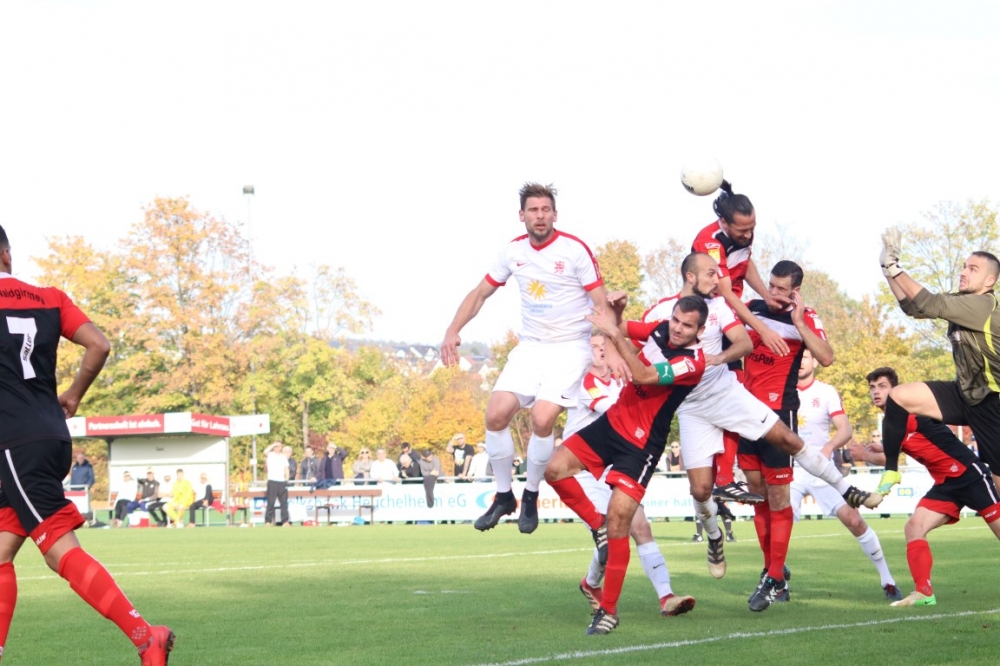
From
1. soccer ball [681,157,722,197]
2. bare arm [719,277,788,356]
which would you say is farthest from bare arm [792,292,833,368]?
soccer ball [681,157,722,197]

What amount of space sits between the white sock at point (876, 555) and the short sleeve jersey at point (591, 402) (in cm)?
251

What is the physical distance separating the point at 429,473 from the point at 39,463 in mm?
25226

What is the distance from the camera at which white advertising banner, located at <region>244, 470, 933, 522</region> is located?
29.1 meters

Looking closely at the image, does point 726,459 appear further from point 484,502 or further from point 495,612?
point 484,502

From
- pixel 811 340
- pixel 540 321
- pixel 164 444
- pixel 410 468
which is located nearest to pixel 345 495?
pixel 410 468

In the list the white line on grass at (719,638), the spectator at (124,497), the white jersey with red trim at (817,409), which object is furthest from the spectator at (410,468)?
the white line on grass at (719,638)

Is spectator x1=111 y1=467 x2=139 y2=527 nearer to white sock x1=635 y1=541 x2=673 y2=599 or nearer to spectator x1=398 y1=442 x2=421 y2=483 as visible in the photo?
spectator x1=398 y1=442 x2=421 y2=483

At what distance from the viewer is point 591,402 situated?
40.6 feet

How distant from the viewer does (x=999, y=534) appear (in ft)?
32.0

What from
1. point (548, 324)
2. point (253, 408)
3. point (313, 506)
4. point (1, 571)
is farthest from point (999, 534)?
point (253, 408)

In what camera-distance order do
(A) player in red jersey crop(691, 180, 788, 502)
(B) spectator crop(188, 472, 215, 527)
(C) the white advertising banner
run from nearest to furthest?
(A) player in red jersey crop(691, 180, 788, 502)
(C) the white advertising banner
(B) spectator crop(188, 472, 215, 527)

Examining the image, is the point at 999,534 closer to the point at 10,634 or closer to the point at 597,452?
the point at 597,452

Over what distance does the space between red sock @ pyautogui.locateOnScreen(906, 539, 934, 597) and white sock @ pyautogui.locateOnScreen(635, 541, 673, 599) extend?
2.06 meters

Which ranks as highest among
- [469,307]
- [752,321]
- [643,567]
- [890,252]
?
[890,252]
